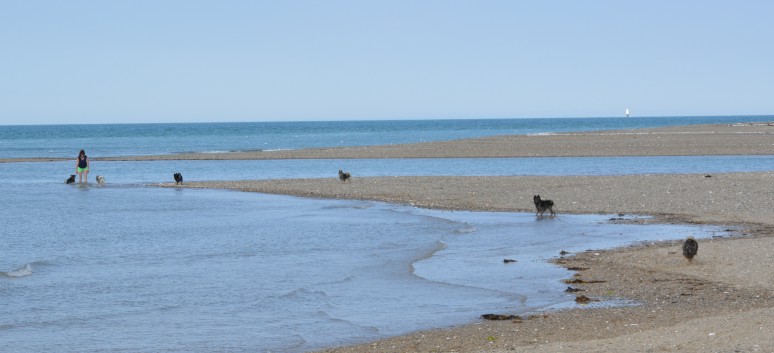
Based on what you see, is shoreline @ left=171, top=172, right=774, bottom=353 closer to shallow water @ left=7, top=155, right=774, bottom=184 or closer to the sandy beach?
the sandy beach

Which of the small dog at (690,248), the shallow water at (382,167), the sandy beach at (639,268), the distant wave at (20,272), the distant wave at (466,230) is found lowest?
the shallow water at (382,167)

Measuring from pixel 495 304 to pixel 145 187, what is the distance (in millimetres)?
26257

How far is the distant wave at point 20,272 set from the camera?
54.0 feet

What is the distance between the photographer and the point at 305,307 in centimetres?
1368

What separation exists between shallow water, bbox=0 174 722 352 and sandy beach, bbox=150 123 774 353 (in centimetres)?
91

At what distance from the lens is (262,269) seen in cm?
1708

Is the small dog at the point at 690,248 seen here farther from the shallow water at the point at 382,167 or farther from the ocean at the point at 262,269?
the shallow water at the point at 382,167

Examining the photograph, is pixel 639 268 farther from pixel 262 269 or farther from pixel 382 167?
pixel 382 167

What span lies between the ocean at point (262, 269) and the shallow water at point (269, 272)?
3 cm

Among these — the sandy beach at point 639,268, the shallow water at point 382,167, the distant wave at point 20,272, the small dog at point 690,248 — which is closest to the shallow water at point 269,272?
the distant wave at point 20,272

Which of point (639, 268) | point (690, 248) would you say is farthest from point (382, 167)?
point (690, 248)

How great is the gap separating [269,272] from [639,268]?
613 cm

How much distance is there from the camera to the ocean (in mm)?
12312

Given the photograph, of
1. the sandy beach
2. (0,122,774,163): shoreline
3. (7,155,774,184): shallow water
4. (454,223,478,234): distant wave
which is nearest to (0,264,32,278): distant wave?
the sandy beach
